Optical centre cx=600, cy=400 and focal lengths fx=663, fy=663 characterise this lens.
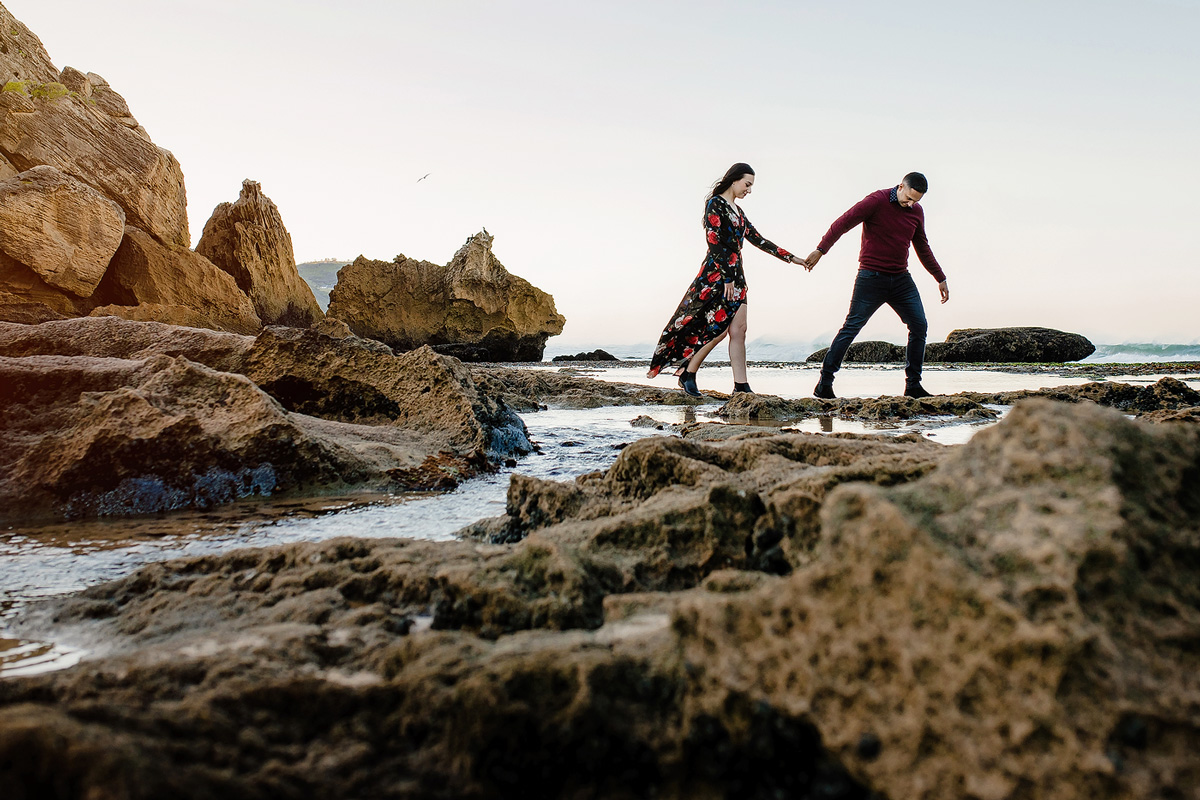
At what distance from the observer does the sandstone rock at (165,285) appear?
17.3 meters

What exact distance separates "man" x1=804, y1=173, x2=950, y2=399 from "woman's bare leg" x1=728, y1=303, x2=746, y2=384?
3.42ft

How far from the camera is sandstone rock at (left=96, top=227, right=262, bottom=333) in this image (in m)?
17.3

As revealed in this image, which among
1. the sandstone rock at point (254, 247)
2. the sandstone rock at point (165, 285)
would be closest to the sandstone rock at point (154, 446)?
the sandstone rock at point (165, 285)

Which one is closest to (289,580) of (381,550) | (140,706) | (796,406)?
(381,550)

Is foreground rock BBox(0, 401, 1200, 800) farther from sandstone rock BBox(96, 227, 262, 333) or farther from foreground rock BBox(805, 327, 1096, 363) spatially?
foreground rock BBox(805, 327, 1096, 363)

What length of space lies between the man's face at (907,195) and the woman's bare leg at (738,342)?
2.24m

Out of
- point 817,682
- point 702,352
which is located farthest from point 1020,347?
point 817,682

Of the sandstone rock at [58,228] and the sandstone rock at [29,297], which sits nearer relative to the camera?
the sandstone rock at [29,297]

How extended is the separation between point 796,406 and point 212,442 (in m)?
5.96

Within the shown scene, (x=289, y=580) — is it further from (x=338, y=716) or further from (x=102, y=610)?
(x=338, y=716)

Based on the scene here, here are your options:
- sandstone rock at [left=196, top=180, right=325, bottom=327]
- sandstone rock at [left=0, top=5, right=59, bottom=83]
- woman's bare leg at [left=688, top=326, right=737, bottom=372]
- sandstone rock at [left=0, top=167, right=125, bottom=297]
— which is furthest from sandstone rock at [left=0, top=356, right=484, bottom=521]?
sandstone rock at [left=196, top=180, right=325, bottom=327]

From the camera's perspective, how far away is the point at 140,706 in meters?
1.13

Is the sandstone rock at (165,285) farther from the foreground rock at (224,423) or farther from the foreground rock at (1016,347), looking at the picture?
the foreground rock at (1016,347)

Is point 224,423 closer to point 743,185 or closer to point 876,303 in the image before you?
point 743,185
